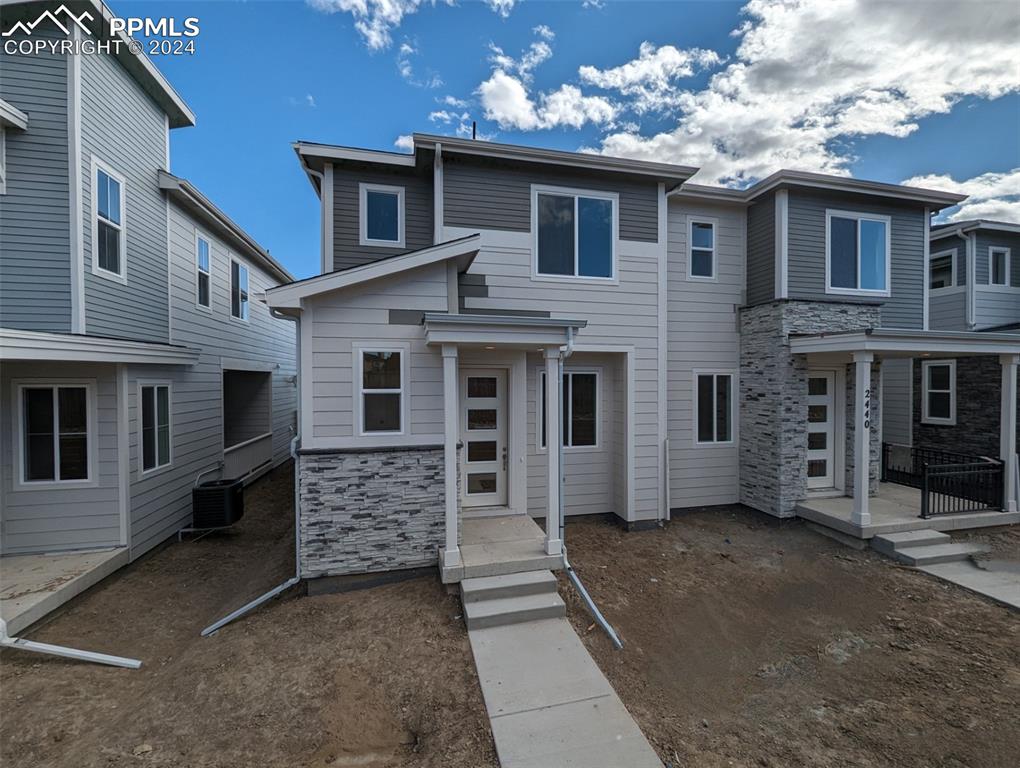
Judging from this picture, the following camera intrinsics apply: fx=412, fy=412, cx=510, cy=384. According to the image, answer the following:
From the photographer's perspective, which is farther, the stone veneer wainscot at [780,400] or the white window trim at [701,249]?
the white window trim at [701,249]

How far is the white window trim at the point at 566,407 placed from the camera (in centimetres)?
715

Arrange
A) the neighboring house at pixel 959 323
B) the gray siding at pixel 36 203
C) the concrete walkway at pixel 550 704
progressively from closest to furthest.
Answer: the concrete walkway at pixel 550 704 → the gray siding at pixel 36 203 → the neighboring house at pixel 959 323

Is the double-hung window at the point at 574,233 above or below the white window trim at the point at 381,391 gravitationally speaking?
above

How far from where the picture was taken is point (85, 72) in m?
5.83

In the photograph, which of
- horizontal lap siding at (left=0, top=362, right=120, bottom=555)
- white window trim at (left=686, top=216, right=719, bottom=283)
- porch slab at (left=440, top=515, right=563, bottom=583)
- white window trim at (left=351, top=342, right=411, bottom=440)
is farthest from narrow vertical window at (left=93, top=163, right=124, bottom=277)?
white window trim at (left=686, top=216, right=719, bottom=283)

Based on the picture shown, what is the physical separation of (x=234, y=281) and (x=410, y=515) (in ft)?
30.6

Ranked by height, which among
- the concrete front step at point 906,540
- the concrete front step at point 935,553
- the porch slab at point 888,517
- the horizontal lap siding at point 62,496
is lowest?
the concrete front step at point 935,553

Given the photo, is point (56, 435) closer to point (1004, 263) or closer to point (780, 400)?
point (780, 400)

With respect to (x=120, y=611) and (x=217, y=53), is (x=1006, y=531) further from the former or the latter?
(x=217, y=53)

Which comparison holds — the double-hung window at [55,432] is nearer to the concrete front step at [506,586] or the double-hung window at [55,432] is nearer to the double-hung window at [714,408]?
the concrete front step at [506,586]

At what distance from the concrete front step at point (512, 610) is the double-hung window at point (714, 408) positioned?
493 cm

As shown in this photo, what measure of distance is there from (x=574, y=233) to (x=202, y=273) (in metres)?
8.27

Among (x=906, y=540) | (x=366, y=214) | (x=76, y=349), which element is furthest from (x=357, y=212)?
(x=906, y=540)

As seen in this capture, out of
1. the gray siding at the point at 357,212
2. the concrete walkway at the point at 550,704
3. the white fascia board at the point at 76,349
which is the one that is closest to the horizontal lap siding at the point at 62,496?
the white fascia board at the point at 76,349
